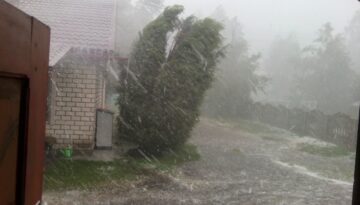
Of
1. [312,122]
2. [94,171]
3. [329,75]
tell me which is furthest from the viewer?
[329,75]

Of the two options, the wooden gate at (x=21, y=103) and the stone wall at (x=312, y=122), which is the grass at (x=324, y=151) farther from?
the wooden gate at (x=21, y=103)

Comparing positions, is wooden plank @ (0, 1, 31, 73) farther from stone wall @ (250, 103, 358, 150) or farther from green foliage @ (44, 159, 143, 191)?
stone wall @ (250, 103, 358, 150)

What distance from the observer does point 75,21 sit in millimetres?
11414

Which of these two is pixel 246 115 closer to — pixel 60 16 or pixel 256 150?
pixel 256 150

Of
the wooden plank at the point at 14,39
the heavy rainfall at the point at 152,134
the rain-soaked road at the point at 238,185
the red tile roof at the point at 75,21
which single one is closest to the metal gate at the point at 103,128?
the heavy rainfall at the point at 152,134

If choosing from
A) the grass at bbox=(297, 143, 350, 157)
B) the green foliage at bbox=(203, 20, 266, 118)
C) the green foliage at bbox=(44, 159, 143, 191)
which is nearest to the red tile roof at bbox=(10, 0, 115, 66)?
the green foliage at bbox=(44, 159, 143, 191)

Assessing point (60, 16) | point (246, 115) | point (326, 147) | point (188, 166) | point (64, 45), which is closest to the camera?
point (64, 45)

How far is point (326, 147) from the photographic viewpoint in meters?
15.6

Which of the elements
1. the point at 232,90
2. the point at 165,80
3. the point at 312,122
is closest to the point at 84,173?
the point at 165,80

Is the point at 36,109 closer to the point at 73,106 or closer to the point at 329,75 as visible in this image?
the point at 73,106

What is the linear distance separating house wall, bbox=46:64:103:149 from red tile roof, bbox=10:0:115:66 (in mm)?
603

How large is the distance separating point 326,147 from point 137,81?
7.80 metres

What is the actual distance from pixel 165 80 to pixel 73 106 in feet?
7.35

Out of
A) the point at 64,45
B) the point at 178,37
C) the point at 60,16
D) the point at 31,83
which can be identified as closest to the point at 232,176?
the point at 178,37
